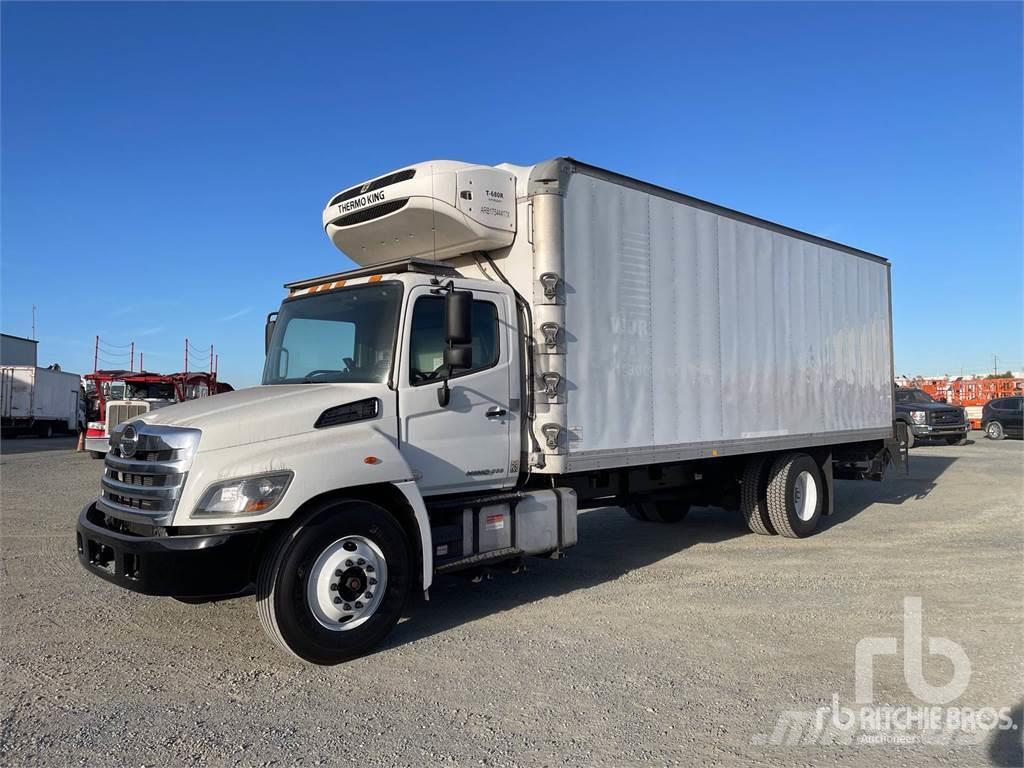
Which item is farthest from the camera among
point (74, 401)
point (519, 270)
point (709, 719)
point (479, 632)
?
point (74, 401)

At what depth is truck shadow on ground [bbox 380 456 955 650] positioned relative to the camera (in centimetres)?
610

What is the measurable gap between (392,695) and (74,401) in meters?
37.7

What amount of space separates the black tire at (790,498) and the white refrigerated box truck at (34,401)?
32.7 m

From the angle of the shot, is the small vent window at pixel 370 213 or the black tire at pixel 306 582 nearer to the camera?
the black tire at pixel 306 582

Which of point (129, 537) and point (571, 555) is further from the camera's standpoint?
point (571, 555)

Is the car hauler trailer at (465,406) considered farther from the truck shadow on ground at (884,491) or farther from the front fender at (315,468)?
the truck shadow on ground at (884,491)

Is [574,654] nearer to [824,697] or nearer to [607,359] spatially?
[824,697]

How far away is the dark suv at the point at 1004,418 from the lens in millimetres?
25797

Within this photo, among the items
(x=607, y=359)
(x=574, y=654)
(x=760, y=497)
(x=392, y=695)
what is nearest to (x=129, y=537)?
(x=392, y=695)

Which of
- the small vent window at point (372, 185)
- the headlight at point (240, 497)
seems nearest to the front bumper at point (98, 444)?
the small vent window at point (372, 185)

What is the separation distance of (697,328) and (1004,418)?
24.2 meters

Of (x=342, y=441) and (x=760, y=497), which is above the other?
(x=342, y=441)

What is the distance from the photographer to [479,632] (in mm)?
5562

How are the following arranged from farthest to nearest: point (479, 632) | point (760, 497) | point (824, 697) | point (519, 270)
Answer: point (760, 497) < point (519, 270) < point (479, 632) < point (824, 697)
